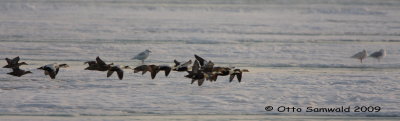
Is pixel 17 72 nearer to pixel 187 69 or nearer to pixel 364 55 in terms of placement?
pixel 187 69

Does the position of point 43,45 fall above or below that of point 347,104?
above

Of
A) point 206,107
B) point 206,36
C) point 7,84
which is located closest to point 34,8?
point 206,36

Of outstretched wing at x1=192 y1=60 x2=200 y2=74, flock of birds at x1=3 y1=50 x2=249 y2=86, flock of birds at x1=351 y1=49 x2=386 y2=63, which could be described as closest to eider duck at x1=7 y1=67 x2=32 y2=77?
flock of birds at x1=3 y1=50 x2=249 y2=86

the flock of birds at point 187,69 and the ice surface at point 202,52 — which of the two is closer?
the ice surface at point 202,52

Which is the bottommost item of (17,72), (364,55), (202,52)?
(17,72)

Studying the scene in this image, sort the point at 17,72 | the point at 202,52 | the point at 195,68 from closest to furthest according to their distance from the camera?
the point at 195,68, the point at 17,72, the point at 202,52

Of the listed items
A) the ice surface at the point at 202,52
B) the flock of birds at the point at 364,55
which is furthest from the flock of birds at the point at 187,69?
the flock of birds at the point at 364,55

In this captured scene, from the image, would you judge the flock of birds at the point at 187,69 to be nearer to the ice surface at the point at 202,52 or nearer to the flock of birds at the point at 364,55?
the ice surface at the point at 202,52

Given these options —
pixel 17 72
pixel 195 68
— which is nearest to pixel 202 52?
pixel 17 72

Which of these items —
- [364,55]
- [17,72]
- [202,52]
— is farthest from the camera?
[202,52]

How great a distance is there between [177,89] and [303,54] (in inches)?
161

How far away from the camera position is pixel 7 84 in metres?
6.69

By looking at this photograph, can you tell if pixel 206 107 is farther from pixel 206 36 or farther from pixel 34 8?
pixel 34 8

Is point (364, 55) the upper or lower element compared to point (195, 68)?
upper
